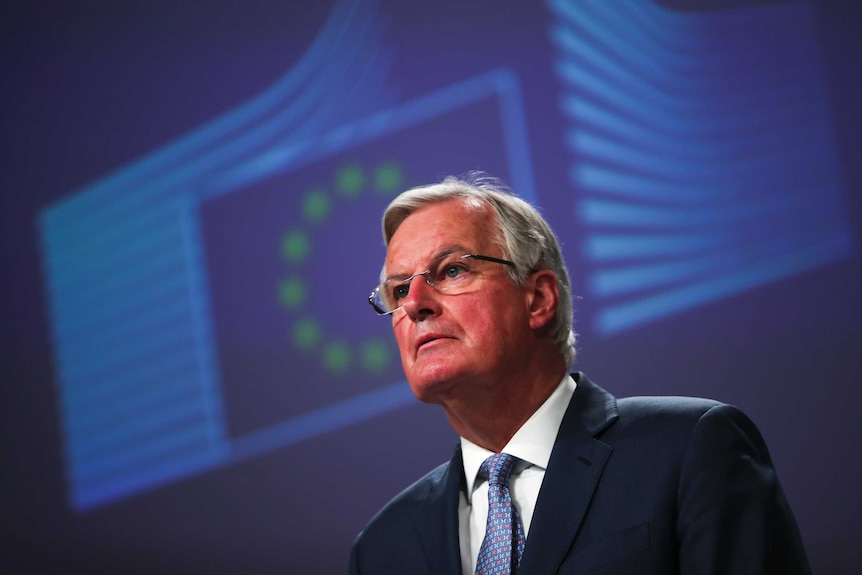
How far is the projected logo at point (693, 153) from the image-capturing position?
2703 millimetres

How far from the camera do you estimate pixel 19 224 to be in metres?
3.61

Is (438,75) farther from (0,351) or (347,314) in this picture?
(0,351)

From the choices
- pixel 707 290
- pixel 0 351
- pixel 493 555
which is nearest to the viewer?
pixel 493 555

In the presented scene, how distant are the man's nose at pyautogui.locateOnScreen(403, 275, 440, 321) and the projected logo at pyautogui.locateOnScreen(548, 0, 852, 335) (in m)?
1.02

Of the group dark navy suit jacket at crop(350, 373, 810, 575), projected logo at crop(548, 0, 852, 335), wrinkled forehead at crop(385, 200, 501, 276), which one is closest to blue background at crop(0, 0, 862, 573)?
projected logo at crop(548, 0, 852, 335)

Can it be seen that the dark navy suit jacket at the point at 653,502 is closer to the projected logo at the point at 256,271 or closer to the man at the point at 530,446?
the man at the point at 530,446

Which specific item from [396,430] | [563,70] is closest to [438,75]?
[563,70]

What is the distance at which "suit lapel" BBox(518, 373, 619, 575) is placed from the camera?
1.71m

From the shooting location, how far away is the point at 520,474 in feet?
6.28

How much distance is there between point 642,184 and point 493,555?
1.49m

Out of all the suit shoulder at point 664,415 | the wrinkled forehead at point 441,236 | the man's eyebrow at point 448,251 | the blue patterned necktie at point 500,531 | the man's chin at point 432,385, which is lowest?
the blue patterned necktie at point 500,531

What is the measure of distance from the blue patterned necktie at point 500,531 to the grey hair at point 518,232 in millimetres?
375

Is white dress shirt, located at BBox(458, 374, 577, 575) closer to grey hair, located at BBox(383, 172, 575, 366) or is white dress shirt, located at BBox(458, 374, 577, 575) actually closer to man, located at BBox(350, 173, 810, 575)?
man, located at BBox(350, 173, 810, 575)

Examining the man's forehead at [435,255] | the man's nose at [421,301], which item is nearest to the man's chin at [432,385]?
the man's nose at [421,301]
